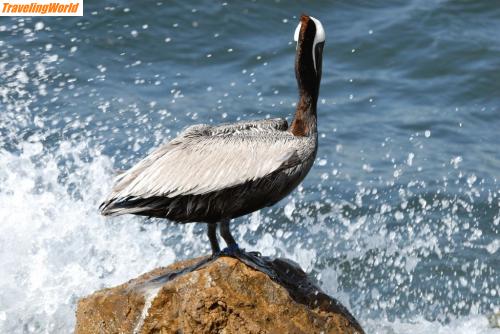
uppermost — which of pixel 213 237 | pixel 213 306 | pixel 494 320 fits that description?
pixel 213 306

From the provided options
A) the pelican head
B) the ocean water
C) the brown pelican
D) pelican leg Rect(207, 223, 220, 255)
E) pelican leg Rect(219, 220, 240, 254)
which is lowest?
the ocean water

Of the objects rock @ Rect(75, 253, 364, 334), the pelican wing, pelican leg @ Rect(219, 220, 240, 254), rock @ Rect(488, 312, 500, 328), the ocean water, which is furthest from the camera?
the ocean water

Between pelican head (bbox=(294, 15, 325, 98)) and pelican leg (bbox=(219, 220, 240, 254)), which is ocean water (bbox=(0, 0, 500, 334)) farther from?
pelican head (bbox=(294, 15, 325, 98))

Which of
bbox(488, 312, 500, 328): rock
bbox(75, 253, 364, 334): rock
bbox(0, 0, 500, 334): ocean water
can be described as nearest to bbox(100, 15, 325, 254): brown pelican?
bbox(75, 253, 364, 334): rock

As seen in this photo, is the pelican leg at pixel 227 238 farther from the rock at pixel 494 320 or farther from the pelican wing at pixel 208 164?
the rock at pixel 494 320

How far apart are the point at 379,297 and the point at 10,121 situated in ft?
14.0

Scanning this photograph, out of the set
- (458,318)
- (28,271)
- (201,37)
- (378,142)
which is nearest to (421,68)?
(378,142)

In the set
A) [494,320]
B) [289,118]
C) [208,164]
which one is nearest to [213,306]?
[208,164]

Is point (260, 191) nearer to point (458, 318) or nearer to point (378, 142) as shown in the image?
point (458, 318)

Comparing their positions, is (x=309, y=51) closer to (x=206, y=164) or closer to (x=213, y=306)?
(x=206, y=164)

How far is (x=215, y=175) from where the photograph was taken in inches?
196

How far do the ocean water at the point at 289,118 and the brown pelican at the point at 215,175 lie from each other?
160cm

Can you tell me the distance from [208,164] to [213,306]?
80 cm

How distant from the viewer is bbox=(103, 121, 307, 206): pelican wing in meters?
4.93
